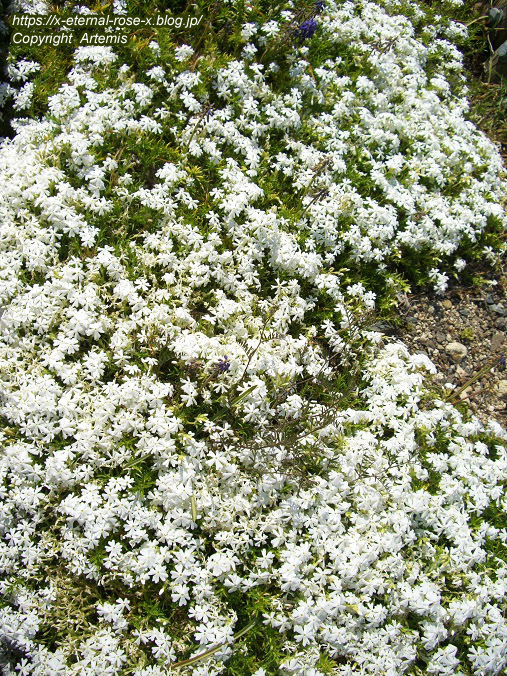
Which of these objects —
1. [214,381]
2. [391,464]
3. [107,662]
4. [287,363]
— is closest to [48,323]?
[214,381]

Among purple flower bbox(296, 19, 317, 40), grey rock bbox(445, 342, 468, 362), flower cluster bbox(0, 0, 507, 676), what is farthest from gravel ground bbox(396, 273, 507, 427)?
purple flower bbox(296, 19, 317, 40)

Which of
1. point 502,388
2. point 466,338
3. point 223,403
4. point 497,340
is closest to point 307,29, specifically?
point 466,338

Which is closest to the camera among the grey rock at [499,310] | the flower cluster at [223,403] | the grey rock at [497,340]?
the flower cluster at [223,403]

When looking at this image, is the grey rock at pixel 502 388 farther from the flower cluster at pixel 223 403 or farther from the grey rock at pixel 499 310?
the grey rock at pixel 499 310

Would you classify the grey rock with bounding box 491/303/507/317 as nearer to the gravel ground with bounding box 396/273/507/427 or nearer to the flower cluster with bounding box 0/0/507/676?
the gravel ground with bounding box 396/273/507/427

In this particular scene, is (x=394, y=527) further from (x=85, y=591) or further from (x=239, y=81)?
(x=239, y=81)

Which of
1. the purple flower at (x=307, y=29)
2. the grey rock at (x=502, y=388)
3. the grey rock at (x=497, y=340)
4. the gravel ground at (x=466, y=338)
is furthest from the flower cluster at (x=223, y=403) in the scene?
the grey rock at (x=497, y=340)
